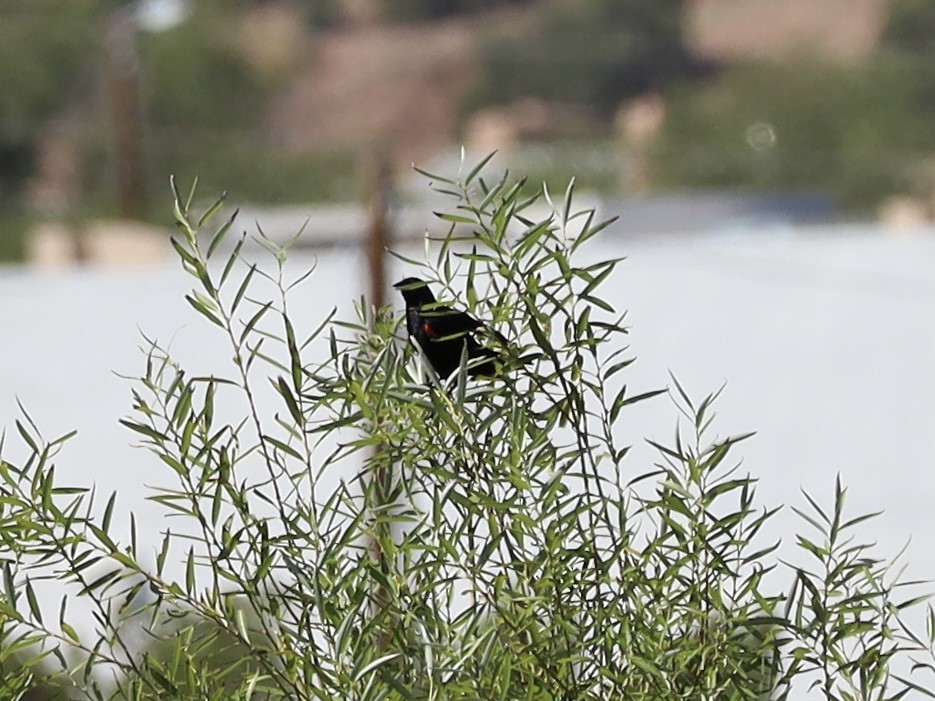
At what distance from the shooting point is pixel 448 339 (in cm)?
180

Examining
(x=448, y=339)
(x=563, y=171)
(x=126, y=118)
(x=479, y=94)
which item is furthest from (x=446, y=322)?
(x=479, y=94)

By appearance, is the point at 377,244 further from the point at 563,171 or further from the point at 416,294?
the point at 563,171

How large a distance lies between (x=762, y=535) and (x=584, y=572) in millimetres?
5231

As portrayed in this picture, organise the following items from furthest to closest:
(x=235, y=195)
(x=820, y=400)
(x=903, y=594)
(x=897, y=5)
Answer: (x=897, y=5)
(x=235, y=195)
(x=820, y=400)
(x=903, y=594)

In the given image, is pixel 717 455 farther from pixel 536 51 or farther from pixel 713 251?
pixel 536 51

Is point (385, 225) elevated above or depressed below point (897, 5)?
below

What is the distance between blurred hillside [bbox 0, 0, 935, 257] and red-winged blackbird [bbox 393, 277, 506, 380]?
27.7 m

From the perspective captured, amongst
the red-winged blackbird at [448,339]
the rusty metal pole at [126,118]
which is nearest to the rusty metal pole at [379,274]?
the red-winged blackbird at [448,339]

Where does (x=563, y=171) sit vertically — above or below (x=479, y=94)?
below

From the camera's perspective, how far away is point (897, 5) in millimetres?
44594

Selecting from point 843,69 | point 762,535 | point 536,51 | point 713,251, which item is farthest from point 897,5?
point 762,535

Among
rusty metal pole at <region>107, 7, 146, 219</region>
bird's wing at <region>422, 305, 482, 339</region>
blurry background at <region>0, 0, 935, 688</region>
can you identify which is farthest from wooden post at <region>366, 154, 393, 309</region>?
rusty metal pole at <region>107, 7, 146, 219</region>

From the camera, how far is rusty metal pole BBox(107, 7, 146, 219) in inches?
616

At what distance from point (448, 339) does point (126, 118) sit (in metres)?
14.6
